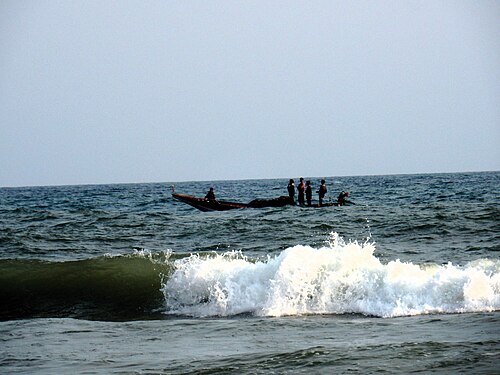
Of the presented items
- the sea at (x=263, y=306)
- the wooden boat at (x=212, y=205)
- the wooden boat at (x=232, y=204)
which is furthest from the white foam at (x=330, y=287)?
the wooden boat at (x=212, y=205)

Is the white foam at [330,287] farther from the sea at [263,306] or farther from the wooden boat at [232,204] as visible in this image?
the wooden boat at [232,204]

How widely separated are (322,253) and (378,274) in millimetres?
1096

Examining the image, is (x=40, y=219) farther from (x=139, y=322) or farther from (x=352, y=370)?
(x=352, y=370)

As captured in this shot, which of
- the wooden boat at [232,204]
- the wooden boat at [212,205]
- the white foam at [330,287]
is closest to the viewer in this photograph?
the white foam at [330,287]

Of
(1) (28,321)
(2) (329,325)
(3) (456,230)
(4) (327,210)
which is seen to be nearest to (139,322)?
(1) (28,321)

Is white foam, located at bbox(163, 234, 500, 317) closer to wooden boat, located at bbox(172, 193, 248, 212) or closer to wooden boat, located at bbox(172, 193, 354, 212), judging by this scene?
wooden boat, located at bbox(172, 193, 354, 212)

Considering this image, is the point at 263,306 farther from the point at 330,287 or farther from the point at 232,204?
the point at 232,204

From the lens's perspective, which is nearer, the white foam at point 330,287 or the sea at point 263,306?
the sea at point 263,306

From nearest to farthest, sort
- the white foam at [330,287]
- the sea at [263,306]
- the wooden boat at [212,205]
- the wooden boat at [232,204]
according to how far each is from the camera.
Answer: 1. the sea at [263,306]
2. the white foam at [330,287]
3. the wooden boat at [232,204]
4. the wooden boat at [212,205]

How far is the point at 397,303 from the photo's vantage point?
10.0 m

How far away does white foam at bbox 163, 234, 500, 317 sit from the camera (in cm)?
1003

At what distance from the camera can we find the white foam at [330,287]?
1003cm

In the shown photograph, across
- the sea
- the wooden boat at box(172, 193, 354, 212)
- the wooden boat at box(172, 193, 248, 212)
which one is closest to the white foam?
the sea

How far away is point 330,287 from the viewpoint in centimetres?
1088
